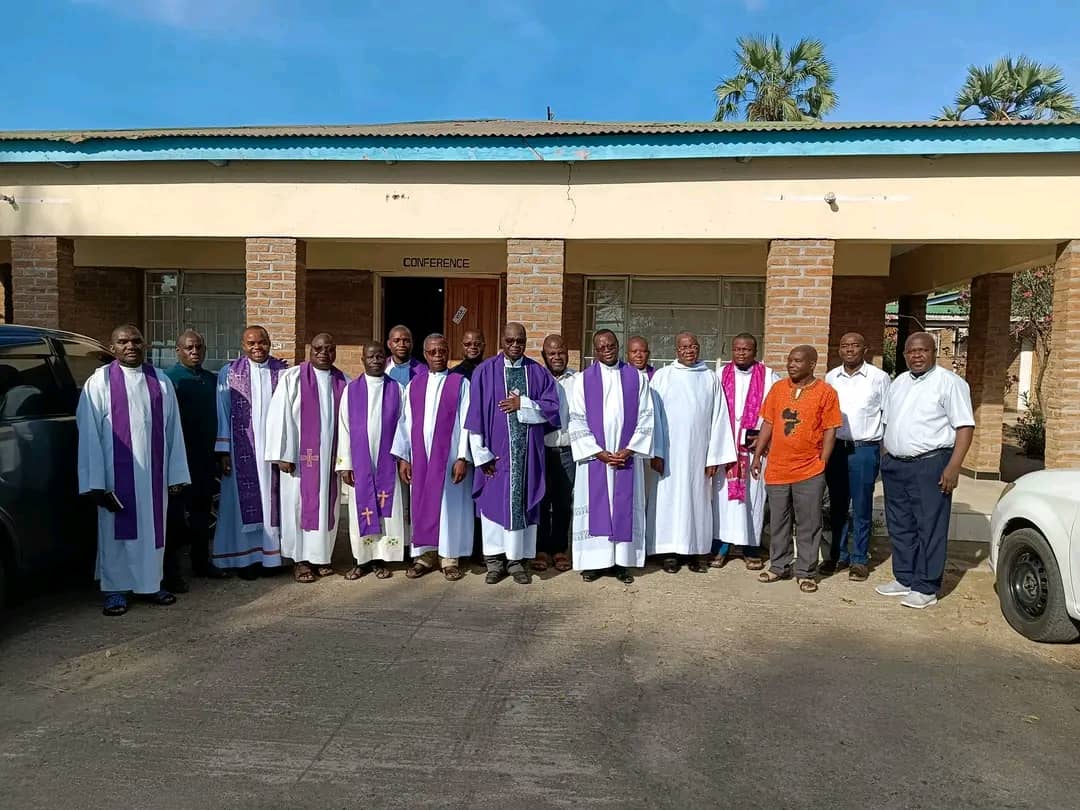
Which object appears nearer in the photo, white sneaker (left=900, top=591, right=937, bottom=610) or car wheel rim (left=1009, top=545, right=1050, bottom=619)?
car wheel rim (left=1009, top=545, right=1050, bottom=619)

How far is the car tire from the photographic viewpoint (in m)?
4.52

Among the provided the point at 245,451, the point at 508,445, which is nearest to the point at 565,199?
the point at 508,445

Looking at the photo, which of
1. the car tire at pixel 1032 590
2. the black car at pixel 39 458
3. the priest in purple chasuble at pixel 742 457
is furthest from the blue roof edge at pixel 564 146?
the car tire at pixel 1032 590

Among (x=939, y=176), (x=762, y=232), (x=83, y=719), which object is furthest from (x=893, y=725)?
(x=939, y=176)

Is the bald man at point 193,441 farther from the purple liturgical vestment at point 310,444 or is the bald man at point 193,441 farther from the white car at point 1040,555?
the white car at point 1040,555

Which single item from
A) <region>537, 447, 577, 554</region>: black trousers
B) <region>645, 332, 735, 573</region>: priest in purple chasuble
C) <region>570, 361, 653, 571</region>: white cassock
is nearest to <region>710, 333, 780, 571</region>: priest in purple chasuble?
<region>645, 332, 735, 573</region>: priest in purple chasuble

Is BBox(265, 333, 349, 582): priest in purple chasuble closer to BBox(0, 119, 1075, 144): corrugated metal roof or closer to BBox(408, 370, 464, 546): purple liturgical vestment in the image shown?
BBox(408, 370, 464, 546): purple liturgical vestment

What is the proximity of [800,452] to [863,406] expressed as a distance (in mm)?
768

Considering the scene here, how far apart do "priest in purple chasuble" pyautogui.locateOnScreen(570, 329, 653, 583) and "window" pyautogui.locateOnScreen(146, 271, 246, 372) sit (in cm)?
707

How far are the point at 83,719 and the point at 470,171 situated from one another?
5.72 m

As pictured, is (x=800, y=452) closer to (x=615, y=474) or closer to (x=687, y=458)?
(x=687, y=458)

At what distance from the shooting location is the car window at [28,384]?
4.55 metres

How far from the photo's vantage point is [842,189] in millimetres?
7078

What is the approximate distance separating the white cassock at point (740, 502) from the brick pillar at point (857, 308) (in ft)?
13.7
